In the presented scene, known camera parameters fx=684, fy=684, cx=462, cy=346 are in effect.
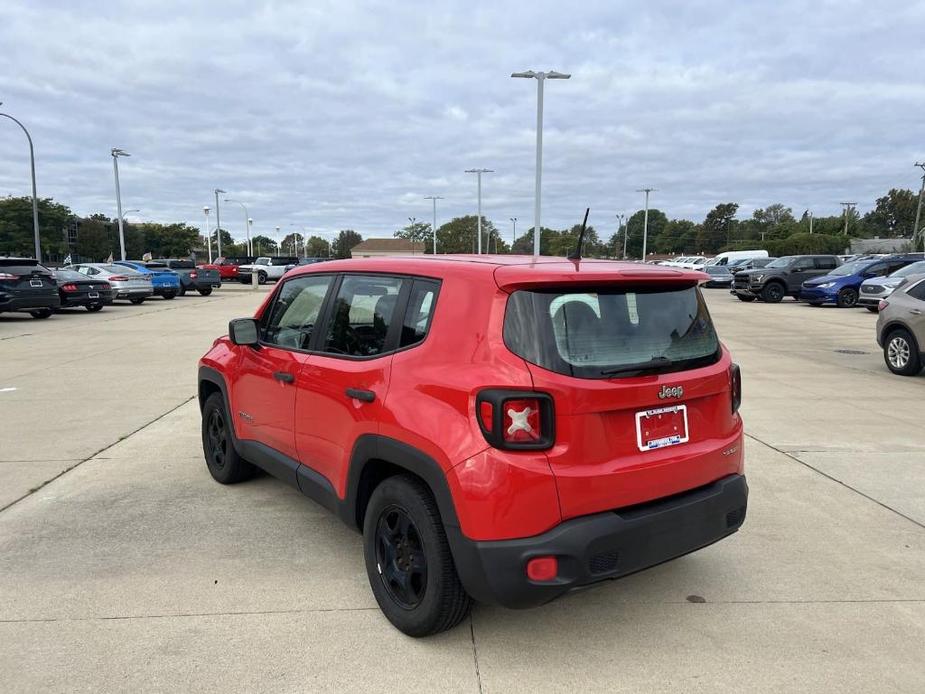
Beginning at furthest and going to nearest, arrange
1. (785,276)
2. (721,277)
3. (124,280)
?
(721,277) < (785,276) < (124,280)

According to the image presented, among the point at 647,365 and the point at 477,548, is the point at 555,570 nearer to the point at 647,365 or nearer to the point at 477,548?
the point at 477,548

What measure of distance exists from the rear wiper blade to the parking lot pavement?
3.96 feet

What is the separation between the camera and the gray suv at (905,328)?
948cm

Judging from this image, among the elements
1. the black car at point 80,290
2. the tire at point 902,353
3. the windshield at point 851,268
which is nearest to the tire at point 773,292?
the windshield at point 851,268

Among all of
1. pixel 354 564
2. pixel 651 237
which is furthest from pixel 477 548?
pixel 651 237

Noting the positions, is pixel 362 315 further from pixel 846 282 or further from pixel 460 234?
pixel 460 234

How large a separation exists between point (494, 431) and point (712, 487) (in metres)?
1.17

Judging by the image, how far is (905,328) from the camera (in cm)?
972

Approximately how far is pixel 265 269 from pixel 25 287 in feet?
89.7

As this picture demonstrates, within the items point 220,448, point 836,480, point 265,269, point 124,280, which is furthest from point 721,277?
point 220,448

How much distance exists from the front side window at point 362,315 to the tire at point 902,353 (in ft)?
29.7

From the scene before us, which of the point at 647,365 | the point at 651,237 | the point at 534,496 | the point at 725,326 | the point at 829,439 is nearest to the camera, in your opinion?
the point at 534,496

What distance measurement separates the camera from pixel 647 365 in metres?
2.79

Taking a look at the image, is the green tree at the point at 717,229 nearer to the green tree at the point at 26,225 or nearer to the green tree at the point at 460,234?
the green tree at the point at 460,234
